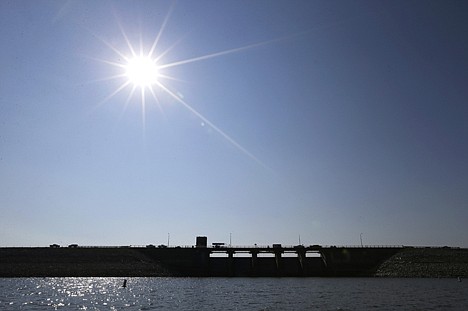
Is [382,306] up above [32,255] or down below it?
below

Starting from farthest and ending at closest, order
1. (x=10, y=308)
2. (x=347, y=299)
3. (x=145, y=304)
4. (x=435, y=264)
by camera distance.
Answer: (x=435, y=264)
(x=347, y=299)
(x=145, y=304)
(x=10, y=308)

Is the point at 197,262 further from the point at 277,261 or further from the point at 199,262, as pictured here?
the point at 277,261

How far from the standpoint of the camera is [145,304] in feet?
150

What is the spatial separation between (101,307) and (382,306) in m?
32.0

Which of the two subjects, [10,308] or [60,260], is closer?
[10,308]

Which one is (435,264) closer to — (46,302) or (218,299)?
(218,299)

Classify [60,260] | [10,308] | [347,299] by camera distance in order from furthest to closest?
[60,260], [347,299], [10,308]

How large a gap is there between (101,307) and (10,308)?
383 inches

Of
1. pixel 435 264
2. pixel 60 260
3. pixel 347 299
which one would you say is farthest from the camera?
pixel 60 260

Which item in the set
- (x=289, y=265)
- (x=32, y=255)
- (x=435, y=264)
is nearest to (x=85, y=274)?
(x=32, y=255)

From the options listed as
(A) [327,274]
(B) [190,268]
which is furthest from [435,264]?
(B) [190,268]

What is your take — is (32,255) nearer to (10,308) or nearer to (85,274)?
(85,274)

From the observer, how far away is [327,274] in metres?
113

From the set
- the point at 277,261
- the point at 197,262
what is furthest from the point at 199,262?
the point at 277,261
